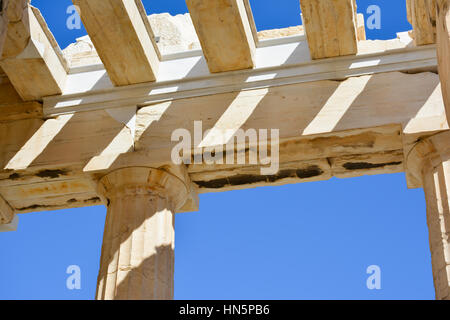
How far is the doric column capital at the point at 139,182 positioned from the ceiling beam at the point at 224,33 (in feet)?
6.88

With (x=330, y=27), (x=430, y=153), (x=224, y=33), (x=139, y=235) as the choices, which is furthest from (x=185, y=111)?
(x=430, y=153)

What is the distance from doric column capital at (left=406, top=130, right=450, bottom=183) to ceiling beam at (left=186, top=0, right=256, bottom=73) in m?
3.15

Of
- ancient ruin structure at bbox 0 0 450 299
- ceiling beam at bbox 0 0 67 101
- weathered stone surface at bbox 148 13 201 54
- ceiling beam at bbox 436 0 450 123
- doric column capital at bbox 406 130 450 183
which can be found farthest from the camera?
weathered stone surface at bbox 148 13 201 54

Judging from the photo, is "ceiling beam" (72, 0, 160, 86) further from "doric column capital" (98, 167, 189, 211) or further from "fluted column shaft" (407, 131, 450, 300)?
"fluted column shaft" (407, 131, 450, 300)

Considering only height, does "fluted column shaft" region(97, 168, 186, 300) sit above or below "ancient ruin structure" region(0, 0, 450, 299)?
below

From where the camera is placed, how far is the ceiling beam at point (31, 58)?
38.7 ft

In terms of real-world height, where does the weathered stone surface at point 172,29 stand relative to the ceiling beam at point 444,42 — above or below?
above

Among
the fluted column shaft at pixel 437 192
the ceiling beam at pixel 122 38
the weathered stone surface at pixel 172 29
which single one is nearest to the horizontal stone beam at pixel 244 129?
the fluted column shaft at pixel 437 192

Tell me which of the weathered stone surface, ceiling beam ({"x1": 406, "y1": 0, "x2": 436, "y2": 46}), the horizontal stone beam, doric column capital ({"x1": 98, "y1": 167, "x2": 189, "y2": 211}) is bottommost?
doric column capital ({"x1": 98, "y1": 167, "x2": 189, "y2": 211})

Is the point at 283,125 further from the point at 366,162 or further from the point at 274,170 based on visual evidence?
the point at 366,162

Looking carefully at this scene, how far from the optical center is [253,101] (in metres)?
11.8

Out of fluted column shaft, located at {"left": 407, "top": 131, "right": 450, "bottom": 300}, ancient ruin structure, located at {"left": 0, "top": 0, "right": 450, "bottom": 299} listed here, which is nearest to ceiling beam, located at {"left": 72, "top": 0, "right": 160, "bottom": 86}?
ancient ruin structure, located at {"left": 0, "top": 0, "right": 450, "bottom": 299}

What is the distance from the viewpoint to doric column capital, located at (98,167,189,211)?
11375 mm

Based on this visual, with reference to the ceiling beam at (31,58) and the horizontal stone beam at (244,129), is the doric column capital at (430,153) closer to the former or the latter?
the horizontal stone beam at (244,129)
